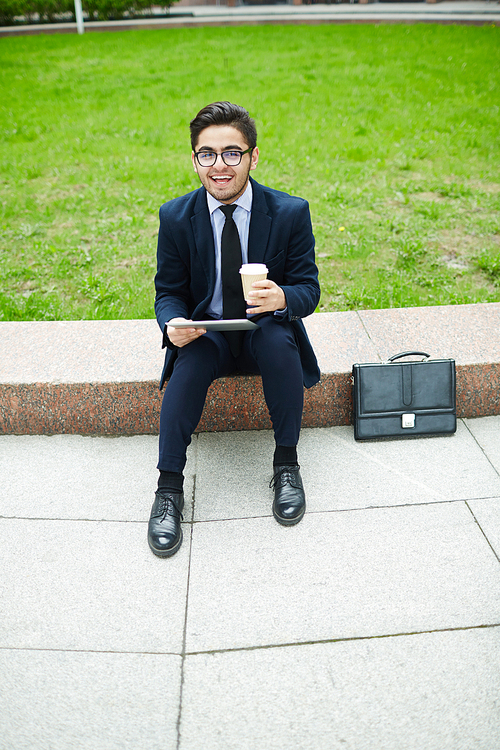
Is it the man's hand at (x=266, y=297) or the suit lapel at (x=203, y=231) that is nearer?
the man's hand at (x=266, y=297)

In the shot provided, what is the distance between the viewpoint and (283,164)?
6.37 m

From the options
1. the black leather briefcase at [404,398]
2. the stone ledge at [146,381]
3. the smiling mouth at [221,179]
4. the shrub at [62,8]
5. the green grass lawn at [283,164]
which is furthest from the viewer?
the shrub at [62,8]

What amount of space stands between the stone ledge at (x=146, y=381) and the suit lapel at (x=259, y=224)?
0.71 meters

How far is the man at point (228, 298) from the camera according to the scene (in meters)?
Result: 2.63

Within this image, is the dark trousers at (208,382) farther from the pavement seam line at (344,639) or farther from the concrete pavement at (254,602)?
the pavement seam line at (344,639)

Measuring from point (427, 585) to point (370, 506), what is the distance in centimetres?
49

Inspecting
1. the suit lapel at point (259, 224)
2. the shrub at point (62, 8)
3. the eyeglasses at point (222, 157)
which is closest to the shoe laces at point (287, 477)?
the suit lapel at point (259, 224)

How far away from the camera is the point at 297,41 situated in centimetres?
1347

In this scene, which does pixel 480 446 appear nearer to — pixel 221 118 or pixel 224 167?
pixel 224 167

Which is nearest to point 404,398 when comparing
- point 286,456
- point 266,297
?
point 286,456

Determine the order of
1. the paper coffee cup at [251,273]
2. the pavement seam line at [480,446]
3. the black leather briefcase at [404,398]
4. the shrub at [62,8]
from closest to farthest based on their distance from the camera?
the paper coffee cup at [251,273], the pavement seam line at [480,446], the black leather briefcase at [404,398], the shrub at [62,8]

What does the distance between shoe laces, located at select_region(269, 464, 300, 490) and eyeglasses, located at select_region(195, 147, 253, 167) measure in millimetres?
1390

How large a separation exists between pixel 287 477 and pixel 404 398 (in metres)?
0.79

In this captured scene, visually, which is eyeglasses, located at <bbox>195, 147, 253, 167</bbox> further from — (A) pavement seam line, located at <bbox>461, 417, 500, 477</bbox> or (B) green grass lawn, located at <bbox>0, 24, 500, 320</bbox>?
(A) pavement seam line, located at <bbox>461, 417, 500, 477</bbox>
